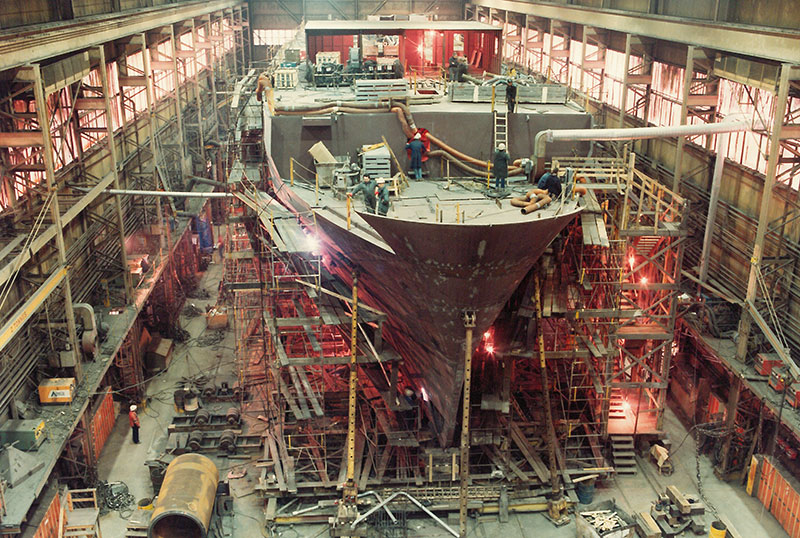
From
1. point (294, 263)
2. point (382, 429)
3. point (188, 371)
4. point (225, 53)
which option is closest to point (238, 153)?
point (188, 371)

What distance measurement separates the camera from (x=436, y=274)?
46.0 ft

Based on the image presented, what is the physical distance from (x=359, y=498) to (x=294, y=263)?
5070 mm

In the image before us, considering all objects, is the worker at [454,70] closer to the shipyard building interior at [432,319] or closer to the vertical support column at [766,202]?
the shipyard building interior at [432,319]

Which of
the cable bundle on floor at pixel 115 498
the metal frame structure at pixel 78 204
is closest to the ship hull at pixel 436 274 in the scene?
the metal frame structure at pixel 78 204

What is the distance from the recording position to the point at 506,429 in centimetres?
1717

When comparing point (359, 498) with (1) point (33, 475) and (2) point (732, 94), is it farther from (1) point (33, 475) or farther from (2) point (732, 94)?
(2) point (732, 94)

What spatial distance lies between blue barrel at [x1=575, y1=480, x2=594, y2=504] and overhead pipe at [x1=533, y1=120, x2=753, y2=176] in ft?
Answer: 22.2

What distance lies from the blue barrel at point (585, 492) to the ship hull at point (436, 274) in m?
3.01

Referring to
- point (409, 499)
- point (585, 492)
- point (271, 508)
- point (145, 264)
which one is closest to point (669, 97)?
point (585, 492)

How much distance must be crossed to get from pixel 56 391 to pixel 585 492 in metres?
11.2

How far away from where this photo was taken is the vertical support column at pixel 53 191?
1499 cm

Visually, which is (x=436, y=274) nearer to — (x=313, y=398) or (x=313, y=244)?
(x=313, y=244)

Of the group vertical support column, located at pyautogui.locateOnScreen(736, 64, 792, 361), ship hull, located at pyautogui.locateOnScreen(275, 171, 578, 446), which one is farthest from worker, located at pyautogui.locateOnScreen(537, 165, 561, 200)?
vertical support column, located at pyautogui.locateOnScreen(736, 64, 792, 361)

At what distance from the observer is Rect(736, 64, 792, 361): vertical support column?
1548cm
